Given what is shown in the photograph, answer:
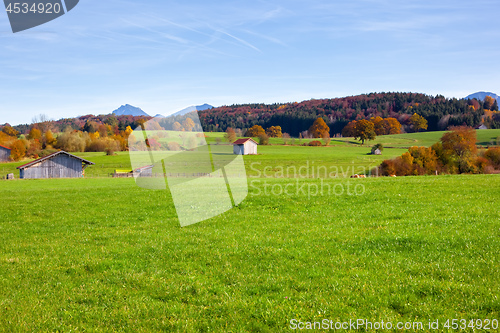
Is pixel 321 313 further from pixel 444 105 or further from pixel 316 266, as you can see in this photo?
pixel 444 105

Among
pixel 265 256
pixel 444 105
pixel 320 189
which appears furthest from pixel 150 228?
pixel 444 105

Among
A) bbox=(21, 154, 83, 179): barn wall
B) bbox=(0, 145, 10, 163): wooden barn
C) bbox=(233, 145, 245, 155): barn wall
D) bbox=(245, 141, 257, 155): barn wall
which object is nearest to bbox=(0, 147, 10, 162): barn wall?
bbox=(0, 145, 10, 163): wooden barn

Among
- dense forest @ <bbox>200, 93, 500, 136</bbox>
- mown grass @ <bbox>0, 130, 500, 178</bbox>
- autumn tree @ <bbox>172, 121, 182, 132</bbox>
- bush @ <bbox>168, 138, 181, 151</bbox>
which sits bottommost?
mown grass @ <bbox>0, 130, 500, 178</bbox>

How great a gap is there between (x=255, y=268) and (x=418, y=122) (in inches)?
7281

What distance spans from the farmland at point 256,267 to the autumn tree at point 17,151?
401ft

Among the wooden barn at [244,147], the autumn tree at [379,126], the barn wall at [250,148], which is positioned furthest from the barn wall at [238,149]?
the autumn tree at [379,126]

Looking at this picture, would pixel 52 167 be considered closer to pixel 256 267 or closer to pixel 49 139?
pixel 256 267

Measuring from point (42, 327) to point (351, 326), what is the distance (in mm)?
5964

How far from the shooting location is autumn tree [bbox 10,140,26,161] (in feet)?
395

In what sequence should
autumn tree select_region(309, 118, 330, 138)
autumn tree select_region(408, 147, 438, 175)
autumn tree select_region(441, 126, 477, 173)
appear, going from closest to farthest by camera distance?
autumn tree select_region(441, 126, 477, 173) < autumn tree select_region(408, 147, 438, 175) < autumn tree select_region(309, 118, 330, 138)

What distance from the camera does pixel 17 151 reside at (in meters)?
122

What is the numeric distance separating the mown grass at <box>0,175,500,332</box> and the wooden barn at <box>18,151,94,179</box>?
63.0 metres

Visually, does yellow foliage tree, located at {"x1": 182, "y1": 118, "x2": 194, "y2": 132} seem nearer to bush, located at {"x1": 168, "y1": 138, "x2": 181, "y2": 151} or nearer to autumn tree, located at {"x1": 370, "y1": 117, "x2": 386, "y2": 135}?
bush, located at {"x1": 168, "y1": 138, "x2": 181, "y2": 151}

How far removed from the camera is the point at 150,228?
639 inches
